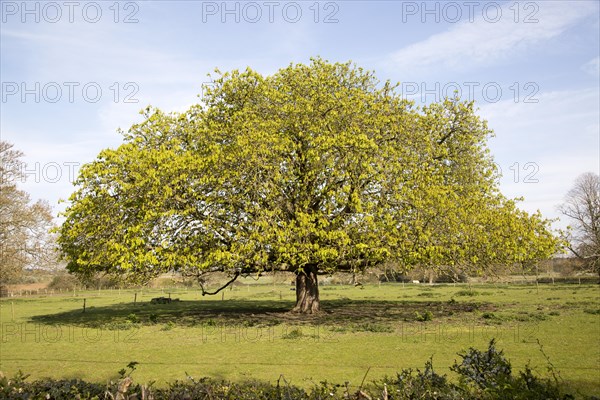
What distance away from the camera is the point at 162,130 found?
2952 cm

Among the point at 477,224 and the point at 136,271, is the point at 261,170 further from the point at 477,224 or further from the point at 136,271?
the point at 477,224

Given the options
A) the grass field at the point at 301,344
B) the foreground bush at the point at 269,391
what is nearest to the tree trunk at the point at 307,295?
the grass field at the point at 301,344

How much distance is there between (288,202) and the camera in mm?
28031

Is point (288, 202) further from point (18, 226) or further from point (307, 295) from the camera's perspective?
point (18, 226)

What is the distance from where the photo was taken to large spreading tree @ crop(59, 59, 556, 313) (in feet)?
83.4

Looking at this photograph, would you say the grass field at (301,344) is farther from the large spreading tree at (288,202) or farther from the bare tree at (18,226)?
the bare tree at (18,226)

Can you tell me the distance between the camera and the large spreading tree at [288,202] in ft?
83.4

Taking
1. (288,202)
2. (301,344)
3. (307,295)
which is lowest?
(301,344)

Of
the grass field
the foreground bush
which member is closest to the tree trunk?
the grass field

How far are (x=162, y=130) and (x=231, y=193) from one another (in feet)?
21.2

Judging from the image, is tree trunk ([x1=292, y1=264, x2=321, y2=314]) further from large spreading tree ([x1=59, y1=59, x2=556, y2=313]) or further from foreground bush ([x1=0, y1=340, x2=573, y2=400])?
foreground bush ([x1=0, y1=340, x2=573, y2=400])

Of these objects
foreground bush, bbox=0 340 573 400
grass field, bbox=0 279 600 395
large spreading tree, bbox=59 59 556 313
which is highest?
large spreading tree, bbox=59 59 556 313

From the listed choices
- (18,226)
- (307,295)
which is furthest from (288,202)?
(18,226)

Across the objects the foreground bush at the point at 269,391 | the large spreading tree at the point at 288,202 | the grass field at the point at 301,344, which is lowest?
the grass field at the point at 301,344
